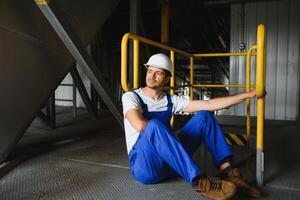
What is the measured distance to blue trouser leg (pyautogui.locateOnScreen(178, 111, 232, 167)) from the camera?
80.9 inches

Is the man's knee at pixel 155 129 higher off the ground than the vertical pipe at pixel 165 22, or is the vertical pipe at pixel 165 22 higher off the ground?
the vertical pipe at pixel 165 22

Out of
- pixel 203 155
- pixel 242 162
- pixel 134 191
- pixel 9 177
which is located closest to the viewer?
pixel 134 191

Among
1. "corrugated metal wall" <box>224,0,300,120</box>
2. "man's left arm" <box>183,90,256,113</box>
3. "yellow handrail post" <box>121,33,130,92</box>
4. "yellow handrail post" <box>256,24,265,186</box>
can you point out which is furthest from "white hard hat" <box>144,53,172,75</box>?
Answer: "corrugated metal wall" <box>224,0,300,120</box>

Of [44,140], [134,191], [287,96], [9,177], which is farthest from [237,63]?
[9,177]

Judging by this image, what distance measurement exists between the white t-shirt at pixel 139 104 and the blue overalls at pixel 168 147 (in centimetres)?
4

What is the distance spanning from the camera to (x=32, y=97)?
286cm

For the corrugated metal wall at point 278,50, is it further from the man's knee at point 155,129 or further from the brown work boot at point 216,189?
the man's knee at point 155,129

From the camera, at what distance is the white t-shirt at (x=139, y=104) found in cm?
200

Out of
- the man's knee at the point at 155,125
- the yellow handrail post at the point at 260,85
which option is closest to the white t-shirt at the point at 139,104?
the man's knee at the point at 155,125

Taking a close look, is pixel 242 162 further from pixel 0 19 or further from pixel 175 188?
pixel 0 19

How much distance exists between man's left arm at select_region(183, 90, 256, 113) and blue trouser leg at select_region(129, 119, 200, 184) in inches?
21.0

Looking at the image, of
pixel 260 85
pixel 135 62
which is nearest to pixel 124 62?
pixel 135 62

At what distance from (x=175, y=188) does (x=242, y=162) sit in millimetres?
917

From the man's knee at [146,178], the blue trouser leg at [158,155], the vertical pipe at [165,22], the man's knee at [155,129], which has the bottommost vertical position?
the man's knee at [146,178]
